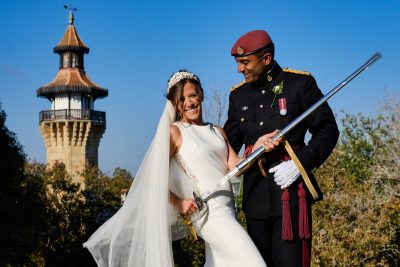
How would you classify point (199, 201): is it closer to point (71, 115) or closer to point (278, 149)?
point (278, 149)

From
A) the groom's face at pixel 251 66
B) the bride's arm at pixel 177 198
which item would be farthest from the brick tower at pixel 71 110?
the groom's face at pixel 251 66

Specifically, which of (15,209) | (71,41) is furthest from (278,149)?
(71,41)

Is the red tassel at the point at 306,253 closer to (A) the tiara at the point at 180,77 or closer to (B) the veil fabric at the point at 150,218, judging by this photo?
(B) the veil fabric at the point at 150,218

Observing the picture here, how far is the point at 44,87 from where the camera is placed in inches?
1859

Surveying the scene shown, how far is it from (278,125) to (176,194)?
949 mm

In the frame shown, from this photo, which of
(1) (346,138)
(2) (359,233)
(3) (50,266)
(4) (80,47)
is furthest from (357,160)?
(4) (80,47)

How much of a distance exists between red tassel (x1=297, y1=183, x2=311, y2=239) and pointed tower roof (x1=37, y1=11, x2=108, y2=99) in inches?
1666

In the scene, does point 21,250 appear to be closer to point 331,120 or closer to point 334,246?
point 334,246

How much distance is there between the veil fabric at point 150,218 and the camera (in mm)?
5145

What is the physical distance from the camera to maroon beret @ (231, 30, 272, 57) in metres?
4.93

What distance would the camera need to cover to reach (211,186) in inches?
205

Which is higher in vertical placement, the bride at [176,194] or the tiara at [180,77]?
the tiara at [180,77]

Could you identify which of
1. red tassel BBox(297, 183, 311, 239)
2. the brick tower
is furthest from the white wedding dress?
the brick tower

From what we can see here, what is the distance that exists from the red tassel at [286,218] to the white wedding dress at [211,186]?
0.86 feet
